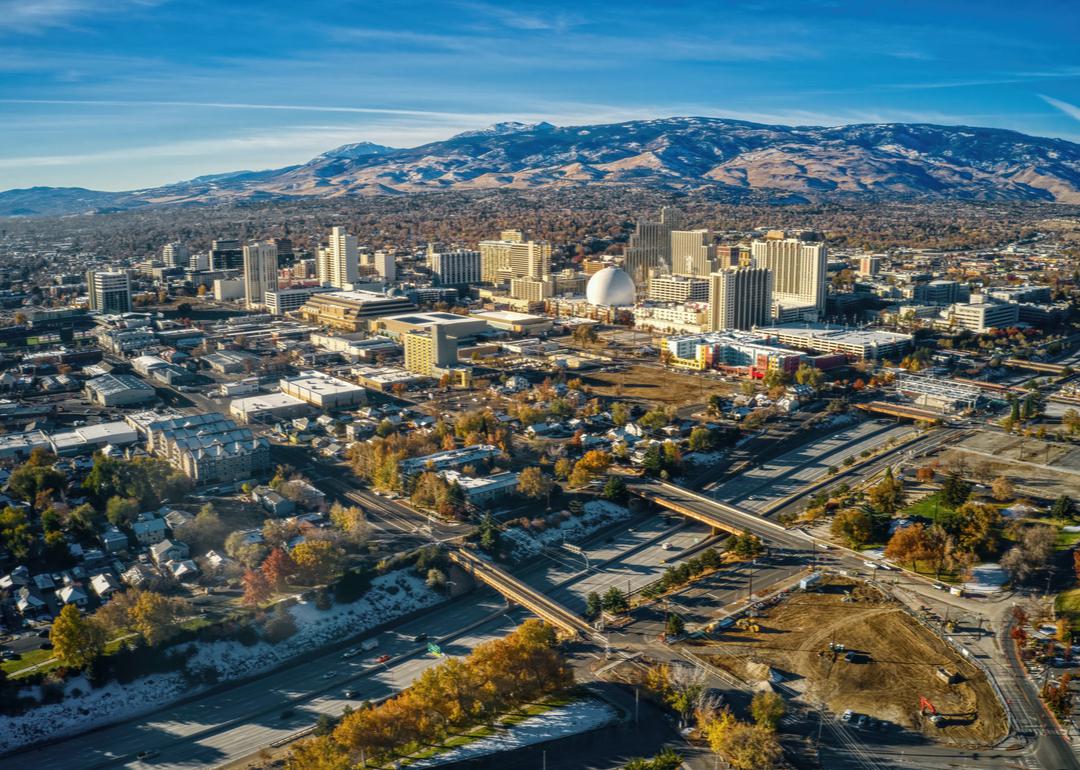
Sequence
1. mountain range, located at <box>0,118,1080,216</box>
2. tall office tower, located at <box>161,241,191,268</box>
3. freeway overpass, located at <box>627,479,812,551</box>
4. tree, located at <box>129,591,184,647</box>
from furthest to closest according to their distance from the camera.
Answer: mountain range, located at <box>0,118,1080,216</box>
tall office tower, located at <box>161,241,191,268</box>
freeway overpass, located at <box>627,479,812,551</box>
tree, located at <box>129,591,184,647</box>

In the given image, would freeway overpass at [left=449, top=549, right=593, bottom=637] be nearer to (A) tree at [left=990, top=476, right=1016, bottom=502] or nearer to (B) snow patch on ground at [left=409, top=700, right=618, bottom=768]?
(B) snow patch on ground at [left=409, top=700, right=618, bottom=768]

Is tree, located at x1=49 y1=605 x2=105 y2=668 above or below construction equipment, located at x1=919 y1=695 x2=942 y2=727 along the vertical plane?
above

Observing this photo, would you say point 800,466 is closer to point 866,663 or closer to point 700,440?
point 700,440

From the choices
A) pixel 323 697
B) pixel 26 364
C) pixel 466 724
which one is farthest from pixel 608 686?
pixel 26 364

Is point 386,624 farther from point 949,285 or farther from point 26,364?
point 949,285

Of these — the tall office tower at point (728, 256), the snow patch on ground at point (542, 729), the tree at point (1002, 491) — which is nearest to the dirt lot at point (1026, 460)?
the tree at point (1002, 491)

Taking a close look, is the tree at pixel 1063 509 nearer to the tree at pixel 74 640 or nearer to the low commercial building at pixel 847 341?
the low commercial building at pixel 847 341

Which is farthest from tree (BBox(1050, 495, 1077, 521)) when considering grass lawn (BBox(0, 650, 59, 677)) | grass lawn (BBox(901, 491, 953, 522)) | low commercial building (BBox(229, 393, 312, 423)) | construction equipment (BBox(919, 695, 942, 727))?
low commercial building (BBox(229, 393, 312, 423))
